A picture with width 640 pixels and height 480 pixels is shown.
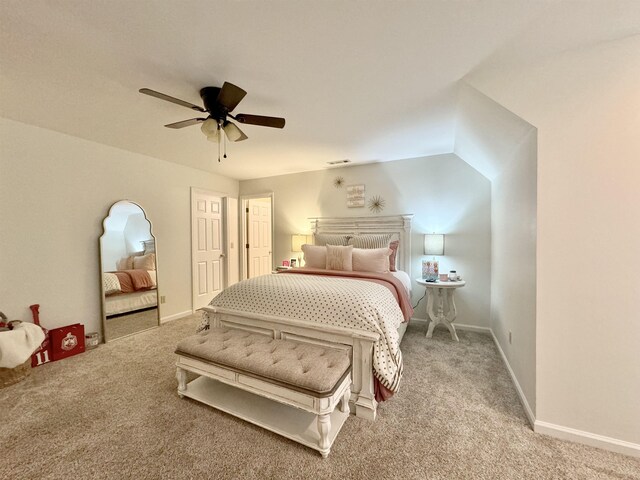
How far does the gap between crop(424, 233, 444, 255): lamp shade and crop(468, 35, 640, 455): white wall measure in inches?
73.0

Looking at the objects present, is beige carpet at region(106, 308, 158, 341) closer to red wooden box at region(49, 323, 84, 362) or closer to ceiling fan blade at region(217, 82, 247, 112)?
red wooden box at region(49, 323, 84, 362)

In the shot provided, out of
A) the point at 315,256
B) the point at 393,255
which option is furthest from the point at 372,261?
the point at 315,256

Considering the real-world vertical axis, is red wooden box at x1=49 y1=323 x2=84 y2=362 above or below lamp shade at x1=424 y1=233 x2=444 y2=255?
below

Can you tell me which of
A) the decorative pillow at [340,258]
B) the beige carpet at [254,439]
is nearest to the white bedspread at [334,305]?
the beige carpet at [254,439]

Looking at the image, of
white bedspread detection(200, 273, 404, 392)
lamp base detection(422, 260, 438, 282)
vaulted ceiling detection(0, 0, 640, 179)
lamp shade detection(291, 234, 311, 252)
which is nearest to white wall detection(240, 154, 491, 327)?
lamp base detection(422, 260, 438, 282)

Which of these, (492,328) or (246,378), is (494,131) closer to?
(492,328)

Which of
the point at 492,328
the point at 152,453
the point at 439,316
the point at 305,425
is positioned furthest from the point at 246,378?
the point at 492,328

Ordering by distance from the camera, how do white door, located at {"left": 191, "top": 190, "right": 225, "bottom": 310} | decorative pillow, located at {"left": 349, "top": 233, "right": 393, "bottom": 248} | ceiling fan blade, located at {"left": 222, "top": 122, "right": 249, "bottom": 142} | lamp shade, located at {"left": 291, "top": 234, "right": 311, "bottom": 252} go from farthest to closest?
lamp shade, located at {"left": 291, "top": 234, "right": 311, "bottom": 252}, white door, located at {"left": 191, "top": 190, "right": 225, "bottom": 310}, decorative pillow, located at {"left": 349, "top": 233, "right": 393, "bottom": 248}, ceiling fan blade, located at {"left": 222, "top": 122, "right": 249, "bottom": 142}

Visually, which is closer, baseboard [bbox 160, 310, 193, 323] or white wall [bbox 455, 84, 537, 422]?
white wall [bbox 455, 84, 537, 422]

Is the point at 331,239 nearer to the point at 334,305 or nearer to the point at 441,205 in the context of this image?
the point at 441,205

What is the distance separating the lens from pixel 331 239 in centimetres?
399

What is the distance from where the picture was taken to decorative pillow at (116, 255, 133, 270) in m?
3.36

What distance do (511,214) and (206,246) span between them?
4452 millimetres

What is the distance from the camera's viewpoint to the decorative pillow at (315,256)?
11.5 feet
